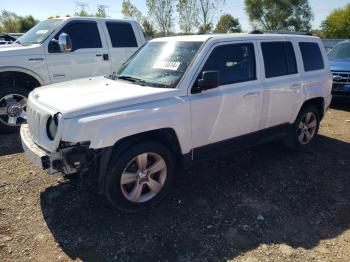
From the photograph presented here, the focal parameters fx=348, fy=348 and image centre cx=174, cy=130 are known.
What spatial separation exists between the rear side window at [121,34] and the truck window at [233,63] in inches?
156

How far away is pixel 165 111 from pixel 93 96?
0.77 metres

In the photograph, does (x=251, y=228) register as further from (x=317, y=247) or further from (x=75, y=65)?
(x=75, y=65)

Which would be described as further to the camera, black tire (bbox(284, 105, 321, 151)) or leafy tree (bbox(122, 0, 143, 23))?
leafy tree (bbox(122, 0, 143, 23))

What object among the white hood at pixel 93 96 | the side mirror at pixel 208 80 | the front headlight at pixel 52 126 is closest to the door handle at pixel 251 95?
the side mirror at pixel 208 80

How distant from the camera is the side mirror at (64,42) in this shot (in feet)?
20.1

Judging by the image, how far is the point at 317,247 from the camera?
3.38 m

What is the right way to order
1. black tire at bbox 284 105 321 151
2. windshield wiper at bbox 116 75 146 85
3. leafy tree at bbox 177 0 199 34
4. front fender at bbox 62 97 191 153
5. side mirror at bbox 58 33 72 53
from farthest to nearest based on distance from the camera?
leafy tree at bbox 177 0 199 34 → side mirror at bbox 58 33 72 53 → black tire at bbox 284 105 321 151 → windshield wiper at bbox 116 75 146 85 → front fender at bbox 62 97 191 153

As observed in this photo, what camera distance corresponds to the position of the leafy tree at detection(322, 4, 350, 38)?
43.8 meters

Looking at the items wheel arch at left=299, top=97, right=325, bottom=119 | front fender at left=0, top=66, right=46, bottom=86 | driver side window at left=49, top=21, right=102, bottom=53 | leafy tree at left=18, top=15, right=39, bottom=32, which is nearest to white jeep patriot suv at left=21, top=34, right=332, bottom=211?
wheel arch at left=299, top=97, right=325, bottom=119

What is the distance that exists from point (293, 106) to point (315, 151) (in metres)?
1.08

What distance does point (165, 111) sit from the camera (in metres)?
3.70

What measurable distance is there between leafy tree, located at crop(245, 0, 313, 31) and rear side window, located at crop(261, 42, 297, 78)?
153 feet

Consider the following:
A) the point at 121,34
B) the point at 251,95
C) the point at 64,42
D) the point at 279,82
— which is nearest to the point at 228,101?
the point at 251,95

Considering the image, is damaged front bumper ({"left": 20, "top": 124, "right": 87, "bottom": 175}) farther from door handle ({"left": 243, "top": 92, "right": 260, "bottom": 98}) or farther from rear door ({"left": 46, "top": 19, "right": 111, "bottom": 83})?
rear door ({"left": 46, "top": 19, "right": 111, "bottom": 83})
